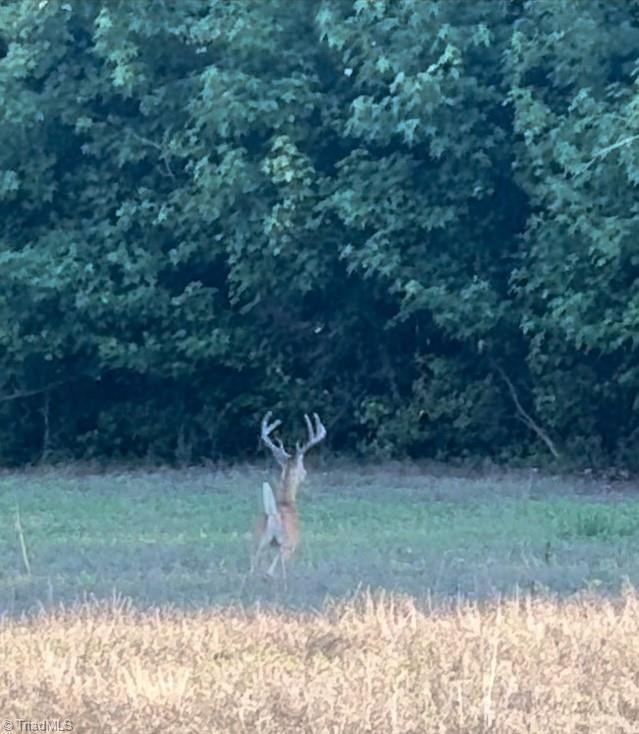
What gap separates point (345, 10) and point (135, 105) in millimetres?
3310

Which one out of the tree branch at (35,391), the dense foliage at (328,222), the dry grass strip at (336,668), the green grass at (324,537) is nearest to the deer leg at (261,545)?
the green grass at (324,537)

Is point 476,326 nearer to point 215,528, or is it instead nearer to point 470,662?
point 215,528

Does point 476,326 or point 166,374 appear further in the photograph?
point 166,374

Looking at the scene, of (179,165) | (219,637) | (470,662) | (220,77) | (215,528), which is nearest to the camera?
(470,662)

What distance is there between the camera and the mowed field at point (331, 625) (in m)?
6.89

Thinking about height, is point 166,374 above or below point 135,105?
below

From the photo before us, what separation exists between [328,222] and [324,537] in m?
8.18

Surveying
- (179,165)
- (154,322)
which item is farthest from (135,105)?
(154,322)

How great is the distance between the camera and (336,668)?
7.69 meters

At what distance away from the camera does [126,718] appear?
6.73 meters

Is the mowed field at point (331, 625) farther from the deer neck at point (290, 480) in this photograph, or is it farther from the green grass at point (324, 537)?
the deer neck at point (290, 480)

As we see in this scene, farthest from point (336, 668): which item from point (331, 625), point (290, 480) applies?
point (290, 480)

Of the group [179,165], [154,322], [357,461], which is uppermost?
[179,165]

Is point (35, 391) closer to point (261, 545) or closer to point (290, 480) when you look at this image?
point (290, 480)
